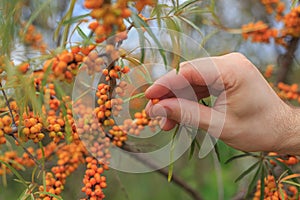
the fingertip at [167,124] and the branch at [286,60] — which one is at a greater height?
the fingertip at [167,124]

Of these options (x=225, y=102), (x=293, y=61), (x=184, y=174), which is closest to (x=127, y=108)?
(x=225, y=102)

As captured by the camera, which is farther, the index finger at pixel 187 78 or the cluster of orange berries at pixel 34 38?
the cluster of orange berries at pixel 34 38

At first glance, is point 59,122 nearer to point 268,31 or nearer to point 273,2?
point 268,31

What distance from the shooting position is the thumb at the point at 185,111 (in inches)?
43.3

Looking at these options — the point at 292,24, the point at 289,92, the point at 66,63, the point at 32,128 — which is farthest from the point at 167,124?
the point at 292,24

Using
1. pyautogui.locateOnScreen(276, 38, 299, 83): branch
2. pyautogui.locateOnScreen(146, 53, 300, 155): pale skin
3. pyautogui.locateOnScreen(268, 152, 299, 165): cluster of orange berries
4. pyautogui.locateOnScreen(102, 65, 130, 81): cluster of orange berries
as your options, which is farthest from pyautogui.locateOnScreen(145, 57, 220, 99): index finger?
pyautogui.locateOnScreen(276, 38, 299, 83): branch

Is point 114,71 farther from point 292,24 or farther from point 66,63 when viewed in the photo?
point 292,24

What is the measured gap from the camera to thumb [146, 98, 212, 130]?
1.10 m

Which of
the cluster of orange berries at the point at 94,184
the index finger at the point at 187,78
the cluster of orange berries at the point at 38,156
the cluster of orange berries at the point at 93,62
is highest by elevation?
the cluster of orange berries at the point at 93,62

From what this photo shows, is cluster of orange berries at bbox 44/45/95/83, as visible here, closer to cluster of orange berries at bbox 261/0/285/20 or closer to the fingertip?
the fingertip

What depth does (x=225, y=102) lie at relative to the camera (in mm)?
1106

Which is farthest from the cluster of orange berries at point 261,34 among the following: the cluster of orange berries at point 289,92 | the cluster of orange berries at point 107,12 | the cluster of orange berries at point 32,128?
the cluster of orange berries at point 107,12

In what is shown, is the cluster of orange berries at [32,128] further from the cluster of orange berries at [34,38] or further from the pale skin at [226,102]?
the cluster of orange berries at [34,38]

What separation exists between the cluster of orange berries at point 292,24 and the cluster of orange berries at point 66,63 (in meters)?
1.42
